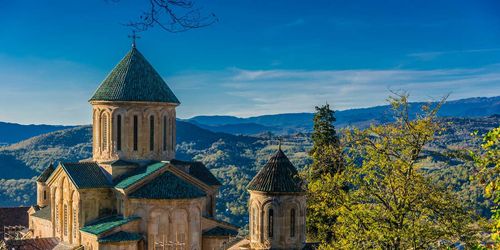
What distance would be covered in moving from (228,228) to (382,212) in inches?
499

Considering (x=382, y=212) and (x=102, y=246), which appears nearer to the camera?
(x=382, y=212)

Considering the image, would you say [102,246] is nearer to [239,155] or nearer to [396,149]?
[396,149]

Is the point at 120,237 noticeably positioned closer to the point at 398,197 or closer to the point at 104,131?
the point at 104,131

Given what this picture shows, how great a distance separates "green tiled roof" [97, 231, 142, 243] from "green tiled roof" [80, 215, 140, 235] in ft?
1.01

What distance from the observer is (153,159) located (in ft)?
84.9

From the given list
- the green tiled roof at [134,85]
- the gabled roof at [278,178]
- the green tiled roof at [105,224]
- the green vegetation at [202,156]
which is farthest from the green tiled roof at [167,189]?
the green vegetation at [202,156]

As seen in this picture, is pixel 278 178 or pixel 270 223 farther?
pixel 278 178

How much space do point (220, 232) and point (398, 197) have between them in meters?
12.5

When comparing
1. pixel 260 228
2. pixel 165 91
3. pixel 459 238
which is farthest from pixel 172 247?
pixel 459 238

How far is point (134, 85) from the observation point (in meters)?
25.9

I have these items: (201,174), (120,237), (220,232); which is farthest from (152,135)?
(120,237)

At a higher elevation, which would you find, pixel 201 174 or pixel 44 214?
pixel 201 174

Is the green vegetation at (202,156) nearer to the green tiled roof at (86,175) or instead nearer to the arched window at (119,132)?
the arched window at (119,132)

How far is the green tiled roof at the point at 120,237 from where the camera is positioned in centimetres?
2173
